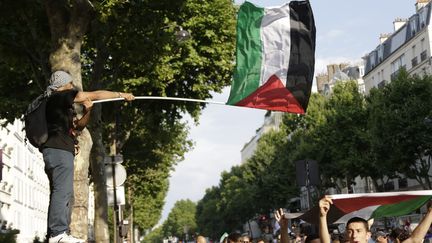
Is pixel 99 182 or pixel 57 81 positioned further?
pixel 99 182

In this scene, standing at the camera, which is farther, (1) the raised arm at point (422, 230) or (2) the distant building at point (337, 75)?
(2) the distant building at point (337, 75)

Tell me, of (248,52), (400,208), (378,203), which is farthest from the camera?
(248,52)

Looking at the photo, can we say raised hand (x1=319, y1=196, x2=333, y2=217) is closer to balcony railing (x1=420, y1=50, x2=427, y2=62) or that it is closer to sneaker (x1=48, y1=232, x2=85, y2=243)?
sneaker (x1=48, y1=232, x2=85, y2=243)

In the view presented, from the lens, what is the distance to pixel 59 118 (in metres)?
6.74

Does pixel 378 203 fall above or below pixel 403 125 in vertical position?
below

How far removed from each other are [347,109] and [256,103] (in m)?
44.2

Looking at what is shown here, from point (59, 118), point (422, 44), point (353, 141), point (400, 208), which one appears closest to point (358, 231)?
point (59, 118)

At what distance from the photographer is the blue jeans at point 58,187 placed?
263 inches

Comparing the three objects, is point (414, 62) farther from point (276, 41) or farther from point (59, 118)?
point (59, 118)

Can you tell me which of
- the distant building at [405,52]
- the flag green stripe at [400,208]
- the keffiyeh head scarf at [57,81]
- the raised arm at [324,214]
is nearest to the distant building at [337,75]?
the distant building at [405,52]

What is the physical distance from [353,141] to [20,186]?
25456 millimetres

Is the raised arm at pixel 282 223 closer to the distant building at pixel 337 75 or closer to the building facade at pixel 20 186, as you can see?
the building facade at pixel 20 186

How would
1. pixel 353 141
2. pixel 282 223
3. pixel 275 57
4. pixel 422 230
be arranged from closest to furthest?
pixel 422 230 → pixel 282 223 → pixel 275 57 → pixel 353 141

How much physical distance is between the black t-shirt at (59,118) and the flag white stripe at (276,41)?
5084 mm
